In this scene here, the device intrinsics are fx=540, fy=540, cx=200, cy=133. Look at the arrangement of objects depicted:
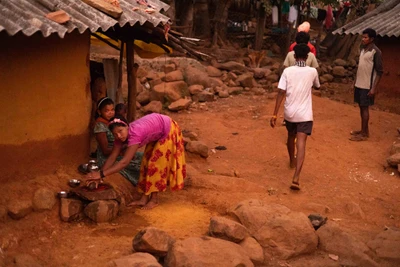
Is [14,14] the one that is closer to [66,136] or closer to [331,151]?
[66,136]

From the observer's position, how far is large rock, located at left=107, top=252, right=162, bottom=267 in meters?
3.98

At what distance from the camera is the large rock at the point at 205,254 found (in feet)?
13.6

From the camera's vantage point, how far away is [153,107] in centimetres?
1020

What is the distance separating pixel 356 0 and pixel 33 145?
45.5 feet

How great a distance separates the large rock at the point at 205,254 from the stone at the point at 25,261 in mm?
1037

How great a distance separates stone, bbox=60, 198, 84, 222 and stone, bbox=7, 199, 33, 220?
11.5 inches

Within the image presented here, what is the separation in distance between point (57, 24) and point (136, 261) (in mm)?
2076

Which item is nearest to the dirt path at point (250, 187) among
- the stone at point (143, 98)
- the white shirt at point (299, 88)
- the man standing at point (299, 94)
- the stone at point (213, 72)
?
the man standing at point (299, 94)

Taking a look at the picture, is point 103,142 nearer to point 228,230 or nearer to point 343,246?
point 228,230

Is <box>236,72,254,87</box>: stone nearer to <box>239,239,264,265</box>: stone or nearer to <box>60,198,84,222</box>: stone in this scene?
<box>60,198,84,222</box>: stone

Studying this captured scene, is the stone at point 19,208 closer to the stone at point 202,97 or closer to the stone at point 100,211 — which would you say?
the stone at point 100,211

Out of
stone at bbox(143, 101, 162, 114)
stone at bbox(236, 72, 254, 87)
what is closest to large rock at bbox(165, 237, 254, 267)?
stone at bbox(143, 101, 162, 114)

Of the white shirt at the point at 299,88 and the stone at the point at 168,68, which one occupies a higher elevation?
the white shirt at the point at 299,88

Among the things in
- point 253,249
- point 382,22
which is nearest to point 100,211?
point 253,249
